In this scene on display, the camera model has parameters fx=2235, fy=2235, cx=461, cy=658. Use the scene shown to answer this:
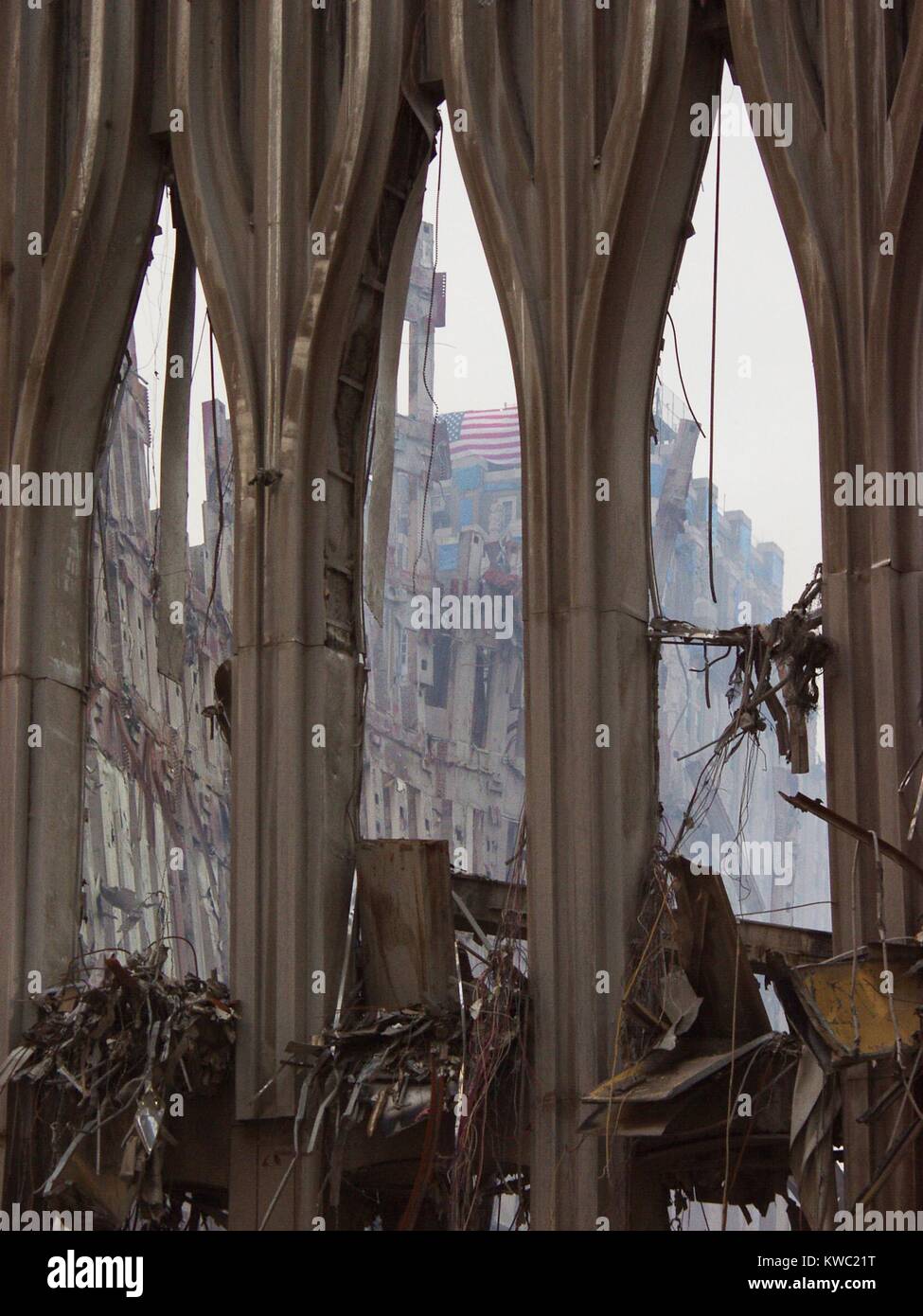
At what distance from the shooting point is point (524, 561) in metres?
13.6

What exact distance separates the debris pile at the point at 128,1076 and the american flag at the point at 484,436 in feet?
101

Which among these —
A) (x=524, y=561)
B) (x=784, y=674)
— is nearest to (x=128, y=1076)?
(x=524, y=561)

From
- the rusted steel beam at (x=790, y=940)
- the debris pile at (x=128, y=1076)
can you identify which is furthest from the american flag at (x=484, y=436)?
the debris pile at (x=128, y=1076)

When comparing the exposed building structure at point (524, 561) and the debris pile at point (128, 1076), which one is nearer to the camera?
the exposed building structure at point (524, 561)

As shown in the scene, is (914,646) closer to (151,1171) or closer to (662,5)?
(662,5)

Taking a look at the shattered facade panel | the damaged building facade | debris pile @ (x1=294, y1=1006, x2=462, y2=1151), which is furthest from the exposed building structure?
the damaged building facade

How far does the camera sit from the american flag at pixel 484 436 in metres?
44.1

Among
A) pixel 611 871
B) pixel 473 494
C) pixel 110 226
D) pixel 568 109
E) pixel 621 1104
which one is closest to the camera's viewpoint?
pixel 621 1104

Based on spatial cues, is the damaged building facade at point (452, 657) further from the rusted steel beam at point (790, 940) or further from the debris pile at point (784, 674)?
the debris pile at point (784, 674)

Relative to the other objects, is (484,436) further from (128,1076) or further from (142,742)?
(128,1076)

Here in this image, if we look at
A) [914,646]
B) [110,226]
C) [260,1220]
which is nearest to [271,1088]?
[260,1220]

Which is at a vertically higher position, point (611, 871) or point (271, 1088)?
point (611, 871)

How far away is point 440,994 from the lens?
13391 millimetres

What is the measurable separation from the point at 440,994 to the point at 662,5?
6.18 meters
